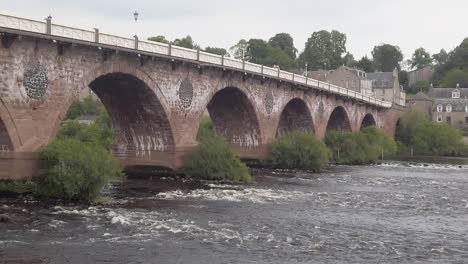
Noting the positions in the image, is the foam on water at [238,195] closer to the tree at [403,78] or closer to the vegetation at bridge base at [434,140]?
the vegetation at bridge base at [434,140]

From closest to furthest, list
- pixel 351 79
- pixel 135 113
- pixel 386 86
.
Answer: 1. pixel 135 113
2. pixel 351 79
3. pixel 386 86

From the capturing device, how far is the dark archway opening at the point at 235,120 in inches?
2280

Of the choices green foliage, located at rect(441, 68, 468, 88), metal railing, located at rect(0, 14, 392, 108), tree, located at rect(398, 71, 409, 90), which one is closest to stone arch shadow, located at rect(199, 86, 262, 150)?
metal railing, located at rect(0, 14, 392, 108)

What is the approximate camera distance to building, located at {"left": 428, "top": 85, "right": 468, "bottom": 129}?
12469cm

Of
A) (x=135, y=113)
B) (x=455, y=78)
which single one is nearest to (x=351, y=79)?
(x=455, y=78)

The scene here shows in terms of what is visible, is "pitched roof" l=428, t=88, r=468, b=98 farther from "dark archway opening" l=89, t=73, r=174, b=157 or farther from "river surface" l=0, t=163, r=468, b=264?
"dark archway opening" l=89, t=73, r=174, b=157

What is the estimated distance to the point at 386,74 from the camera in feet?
442

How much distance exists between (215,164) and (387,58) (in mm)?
151702

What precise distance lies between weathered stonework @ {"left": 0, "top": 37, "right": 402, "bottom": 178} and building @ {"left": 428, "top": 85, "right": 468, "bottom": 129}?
187 ft

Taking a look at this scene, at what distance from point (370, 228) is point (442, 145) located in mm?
70268

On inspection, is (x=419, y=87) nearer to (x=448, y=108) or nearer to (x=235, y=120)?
(x=448, y=108)

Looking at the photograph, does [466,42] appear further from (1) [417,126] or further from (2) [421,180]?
(2) [421,180]

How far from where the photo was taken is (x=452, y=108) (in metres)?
126

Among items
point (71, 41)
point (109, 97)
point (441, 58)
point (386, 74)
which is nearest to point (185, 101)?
point (109, 97)
